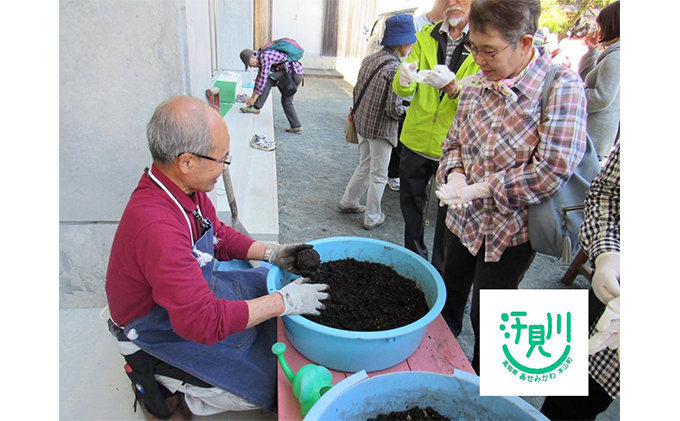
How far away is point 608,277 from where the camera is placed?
3.71ft

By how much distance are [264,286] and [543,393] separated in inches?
49.8

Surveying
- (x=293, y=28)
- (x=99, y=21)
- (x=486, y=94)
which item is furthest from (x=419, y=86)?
(x=293, y=28)

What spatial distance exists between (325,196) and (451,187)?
2.86m

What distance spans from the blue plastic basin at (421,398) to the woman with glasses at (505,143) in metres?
0.60

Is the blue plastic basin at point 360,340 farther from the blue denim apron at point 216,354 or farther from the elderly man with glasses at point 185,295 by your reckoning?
the blue denim apron at point 216,354

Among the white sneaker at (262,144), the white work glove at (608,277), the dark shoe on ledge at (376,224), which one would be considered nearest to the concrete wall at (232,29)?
the white sneaker at (262,144)

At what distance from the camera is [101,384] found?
1976 mm

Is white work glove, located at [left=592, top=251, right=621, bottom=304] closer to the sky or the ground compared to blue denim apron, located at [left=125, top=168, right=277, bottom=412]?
closer to the sky

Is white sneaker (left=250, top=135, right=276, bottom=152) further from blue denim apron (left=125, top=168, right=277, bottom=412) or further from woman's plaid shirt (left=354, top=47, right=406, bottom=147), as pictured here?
blue denim apron (left=125, top=168, right=277, bottom=412)

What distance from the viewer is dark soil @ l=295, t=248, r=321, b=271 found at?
5.60 feet

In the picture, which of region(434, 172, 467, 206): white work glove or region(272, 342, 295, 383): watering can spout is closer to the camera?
region(272, 342, 295, 383): watering can spout

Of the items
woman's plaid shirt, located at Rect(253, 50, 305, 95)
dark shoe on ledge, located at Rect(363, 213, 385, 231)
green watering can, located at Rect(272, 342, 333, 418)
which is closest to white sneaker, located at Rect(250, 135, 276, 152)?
woman's plaid shirt, located at Rect(253, 50, 305, 95)

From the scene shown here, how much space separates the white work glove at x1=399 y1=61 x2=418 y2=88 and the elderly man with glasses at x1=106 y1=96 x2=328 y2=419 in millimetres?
1223

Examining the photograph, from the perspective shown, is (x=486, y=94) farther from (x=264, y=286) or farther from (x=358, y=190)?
(x=358, y=190)
